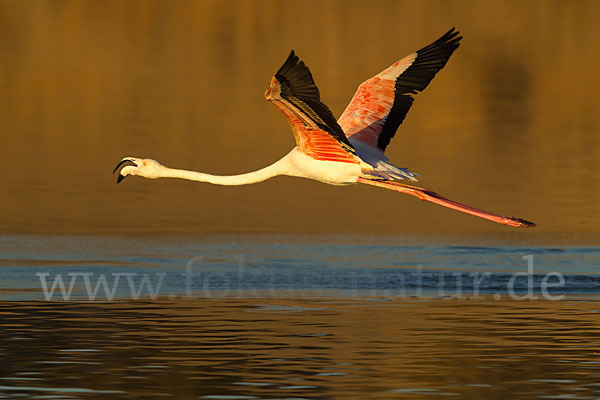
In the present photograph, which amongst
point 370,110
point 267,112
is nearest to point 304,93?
point 370,110

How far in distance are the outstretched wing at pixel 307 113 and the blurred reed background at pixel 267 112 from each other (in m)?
5.96

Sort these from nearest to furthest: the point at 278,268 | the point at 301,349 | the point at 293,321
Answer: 1. the point at 301,349
2. the point at 293,321
3. the point at 278,268

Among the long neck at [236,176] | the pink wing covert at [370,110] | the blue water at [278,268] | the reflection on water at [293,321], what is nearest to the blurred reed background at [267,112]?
the blue water at [278,268]

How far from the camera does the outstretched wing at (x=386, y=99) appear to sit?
17.7 m

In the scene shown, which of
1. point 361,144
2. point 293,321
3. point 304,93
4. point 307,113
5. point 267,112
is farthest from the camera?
point 267,112

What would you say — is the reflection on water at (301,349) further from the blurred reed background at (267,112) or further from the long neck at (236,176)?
the blurred reed background at (267,112)

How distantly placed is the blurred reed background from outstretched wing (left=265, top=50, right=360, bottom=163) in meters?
5.96

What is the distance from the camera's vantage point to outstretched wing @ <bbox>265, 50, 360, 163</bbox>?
13.9 meters

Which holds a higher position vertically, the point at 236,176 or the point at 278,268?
the point at 236,176

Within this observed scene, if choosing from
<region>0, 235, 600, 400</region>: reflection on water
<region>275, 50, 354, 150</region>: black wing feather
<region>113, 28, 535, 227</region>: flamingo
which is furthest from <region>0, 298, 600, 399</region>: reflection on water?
<region>275, 50, 354, 150</region>: black wing feather

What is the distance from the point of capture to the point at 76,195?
84.1 feet

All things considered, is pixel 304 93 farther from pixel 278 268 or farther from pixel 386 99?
pixel 278 268

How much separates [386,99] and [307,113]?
2873mm

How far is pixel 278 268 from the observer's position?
1956 centimetres
